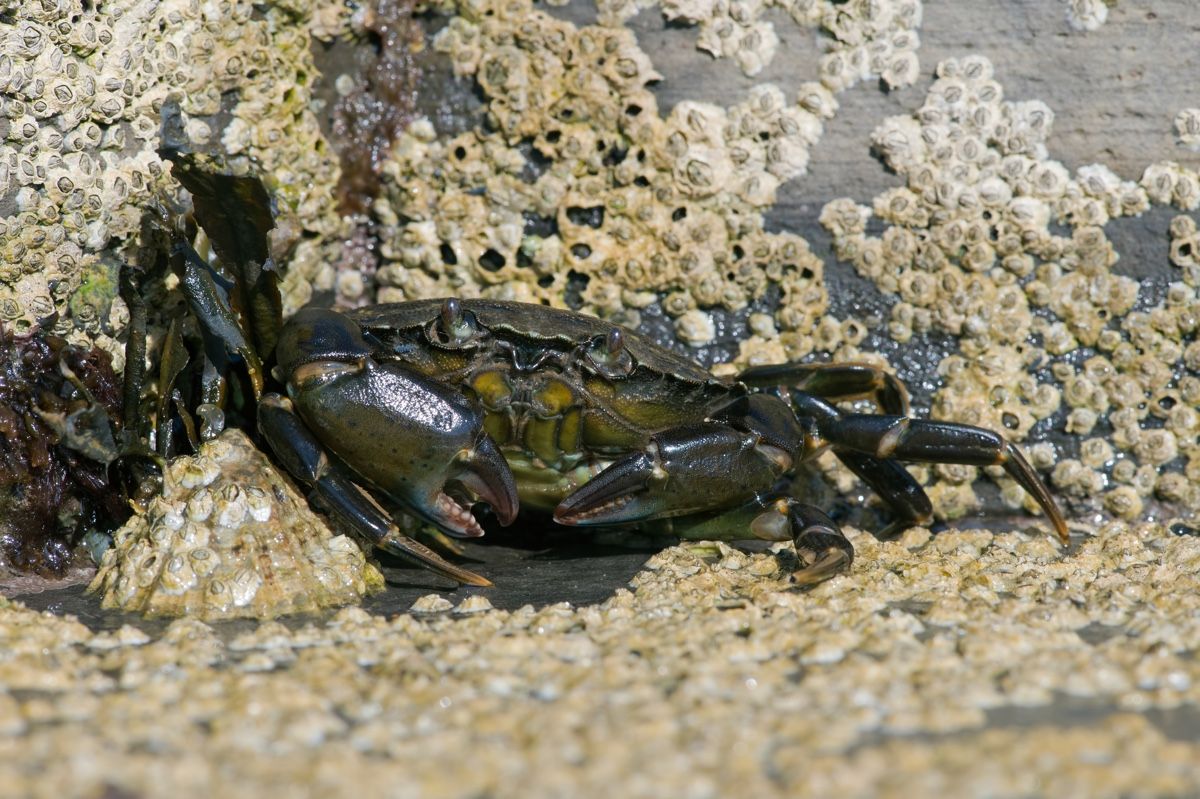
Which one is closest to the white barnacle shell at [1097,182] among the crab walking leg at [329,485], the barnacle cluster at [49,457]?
the crab walking leg at [329,485]

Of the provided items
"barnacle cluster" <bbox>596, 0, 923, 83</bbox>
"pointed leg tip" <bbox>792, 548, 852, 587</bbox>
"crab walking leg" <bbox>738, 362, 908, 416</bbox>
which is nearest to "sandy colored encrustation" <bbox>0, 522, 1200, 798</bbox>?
"pointed leg tip" <bbox>792, 548, 852, 587</bbox>

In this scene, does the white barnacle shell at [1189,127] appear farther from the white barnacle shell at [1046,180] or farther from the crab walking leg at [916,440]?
the crab walking leg at [916,440]

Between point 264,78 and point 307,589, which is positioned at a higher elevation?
point 264,78

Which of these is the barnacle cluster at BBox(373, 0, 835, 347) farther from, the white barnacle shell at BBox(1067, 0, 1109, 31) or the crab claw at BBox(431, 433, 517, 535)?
the crab claw at BBox(431, 433, 517, 535)

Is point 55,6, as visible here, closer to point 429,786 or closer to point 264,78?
point 264,78

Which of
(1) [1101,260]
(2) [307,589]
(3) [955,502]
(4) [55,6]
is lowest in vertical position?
(3) [955,502]

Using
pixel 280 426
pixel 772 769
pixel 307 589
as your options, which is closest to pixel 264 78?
pixel 280 426
